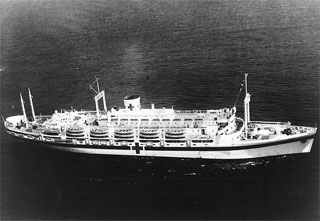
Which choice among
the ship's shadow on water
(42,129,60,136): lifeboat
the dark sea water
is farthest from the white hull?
(42,129,60,136): lifeboat

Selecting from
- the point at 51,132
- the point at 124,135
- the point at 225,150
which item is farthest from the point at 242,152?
the point at 51,132

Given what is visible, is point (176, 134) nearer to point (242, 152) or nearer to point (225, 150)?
point (225, 150)

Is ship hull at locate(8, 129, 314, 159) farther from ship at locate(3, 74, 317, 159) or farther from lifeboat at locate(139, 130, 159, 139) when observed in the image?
lifeboat at locate(139, 130, 159, 139)

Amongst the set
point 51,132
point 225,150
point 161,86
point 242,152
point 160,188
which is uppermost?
point 161,86

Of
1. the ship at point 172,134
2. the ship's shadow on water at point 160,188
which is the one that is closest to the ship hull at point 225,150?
the ship at point 172,134

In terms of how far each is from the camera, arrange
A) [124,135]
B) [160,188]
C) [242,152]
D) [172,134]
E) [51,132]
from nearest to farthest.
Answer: [160,188], [242,152], [172,134], [124,135], [51,132]

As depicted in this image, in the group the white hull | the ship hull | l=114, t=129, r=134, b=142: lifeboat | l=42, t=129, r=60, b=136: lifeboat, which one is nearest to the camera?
the ship hull

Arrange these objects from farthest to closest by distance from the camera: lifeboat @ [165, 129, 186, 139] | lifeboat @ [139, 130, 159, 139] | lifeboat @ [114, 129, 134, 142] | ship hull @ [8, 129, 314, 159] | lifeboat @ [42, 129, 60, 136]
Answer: lifeboat @ [42, 129, 60, 136] < lifeboat @ [114, 129, 134, 142] < lifeboat @ [139, 130, 159, 139] < lifeboat @ [165, 129, 186, 139] < ship hull @ [8, 129, 314, 159]

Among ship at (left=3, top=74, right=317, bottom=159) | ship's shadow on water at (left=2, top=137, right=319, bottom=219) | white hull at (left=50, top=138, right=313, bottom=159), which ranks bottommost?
ship's shadow on water at (left=2, top=137, right=319, bottom=219)
